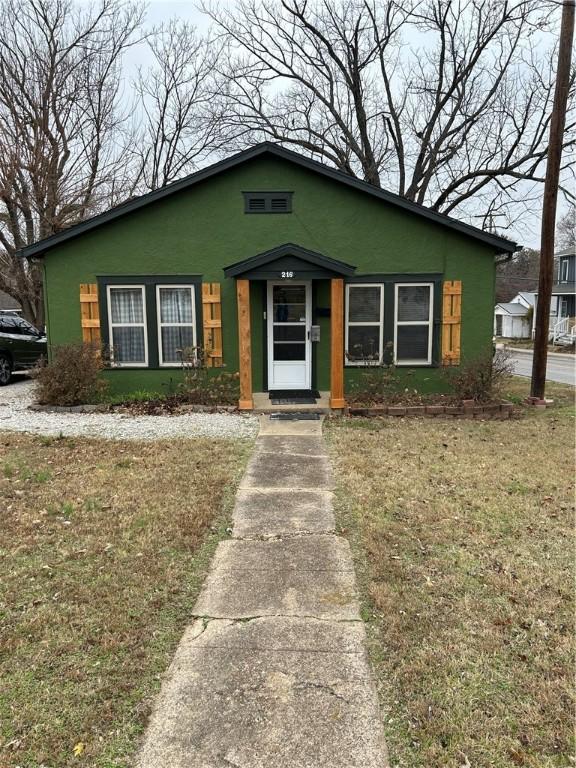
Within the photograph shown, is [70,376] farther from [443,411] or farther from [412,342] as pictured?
[443,411]

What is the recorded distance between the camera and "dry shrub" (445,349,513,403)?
921cm

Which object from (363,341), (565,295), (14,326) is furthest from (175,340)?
(565,295)

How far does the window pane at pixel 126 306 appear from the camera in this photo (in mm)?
9938

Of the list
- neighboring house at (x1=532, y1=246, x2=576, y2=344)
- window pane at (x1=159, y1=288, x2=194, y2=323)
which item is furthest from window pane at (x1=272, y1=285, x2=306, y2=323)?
neighboring house at (x1=532, y1=246, x2=576, y2=344)

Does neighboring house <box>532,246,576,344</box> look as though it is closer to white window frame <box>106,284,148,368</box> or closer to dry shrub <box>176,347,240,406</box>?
dry shrub <box>176,347,240,406</box>

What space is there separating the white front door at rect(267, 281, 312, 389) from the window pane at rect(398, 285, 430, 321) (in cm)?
168

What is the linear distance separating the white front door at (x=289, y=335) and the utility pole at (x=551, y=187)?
4.19 meters

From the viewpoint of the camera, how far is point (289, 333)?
10078 millimetres

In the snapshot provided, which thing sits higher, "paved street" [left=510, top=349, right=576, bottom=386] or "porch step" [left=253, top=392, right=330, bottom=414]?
"porch step" [left=253, top=392, right=330, bottom=414]

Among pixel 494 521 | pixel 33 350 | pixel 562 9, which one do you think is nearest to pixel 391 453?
pixel 494 521

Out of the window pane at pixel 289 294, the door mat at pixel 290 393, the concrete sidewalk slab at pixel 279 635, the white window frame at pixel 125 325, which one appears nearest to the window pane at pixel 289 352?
the door mat at pixel 290 393

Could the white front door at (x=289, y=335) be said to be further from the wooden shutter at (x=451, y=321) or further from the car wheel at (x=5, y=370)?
the car wheel at (x=5, y=370)

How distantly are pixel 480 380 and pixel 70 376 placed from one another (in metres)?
7.00

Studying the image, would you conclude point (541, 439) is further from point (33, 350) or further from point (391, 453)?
point (33, 350)
